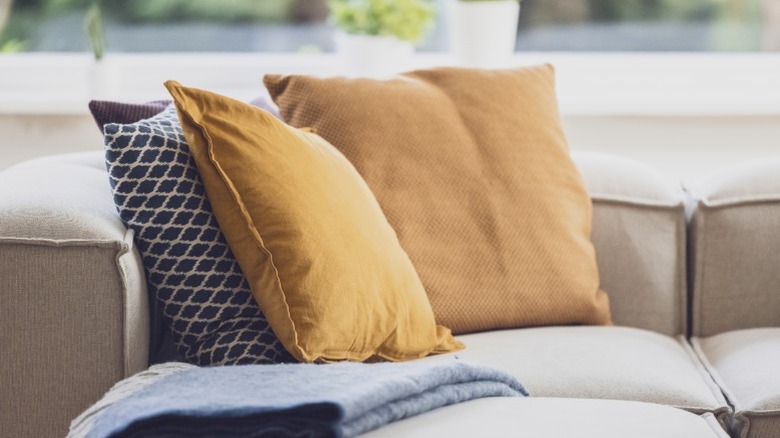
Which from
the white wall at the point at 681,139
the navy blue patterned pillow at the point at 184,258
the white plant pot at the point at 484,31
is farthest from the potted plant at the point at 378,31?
the navy blue patterned pillow at the point at 184,258

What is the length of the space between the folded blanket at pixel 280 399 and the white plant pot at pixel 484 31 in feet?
4.77

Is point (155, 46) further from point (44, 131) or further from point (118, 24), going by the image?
point (44, 131)

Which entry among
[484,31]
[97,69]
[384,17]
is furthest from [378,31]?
[97,69]

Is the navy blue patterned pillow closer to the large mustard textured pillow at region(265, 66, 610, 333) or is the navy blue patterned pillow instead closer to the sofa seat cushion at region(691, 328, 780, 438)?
the large mustard textured pillow at region(265, 66, 610, 333)

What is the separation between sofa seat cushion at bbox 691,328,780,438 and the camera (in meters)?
1.59

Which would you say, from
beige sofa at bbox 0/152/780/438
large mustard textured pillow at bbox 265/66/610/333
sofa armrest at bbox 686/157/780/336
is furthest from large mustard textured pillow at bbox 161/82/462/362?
sofa armrest at bbox 686/157/780/336

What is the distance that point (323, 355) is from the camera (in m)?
1.48

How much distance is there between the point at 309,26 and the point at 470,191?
1.21 metres

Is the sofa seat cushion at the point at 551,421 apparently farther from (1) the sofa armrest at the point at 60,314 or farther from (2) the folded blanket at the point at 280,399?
(1) the sofa armrest at the point at 60,314

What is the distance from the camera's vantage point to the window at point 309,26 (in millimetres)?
2941

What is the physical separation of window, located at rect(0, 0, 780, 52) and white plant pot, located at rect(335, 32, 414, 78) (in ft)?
0.98

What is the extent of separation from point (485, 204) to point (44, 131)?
1344mm

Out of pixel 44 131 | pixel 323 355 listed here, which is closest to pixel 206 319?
pixel 323 355

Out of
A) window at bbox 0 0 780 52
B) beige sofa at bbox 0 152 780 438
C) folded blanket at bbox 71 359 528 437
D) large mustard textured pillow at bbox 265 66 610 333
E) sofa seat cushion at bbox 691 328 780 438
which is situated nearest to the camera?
folded blanket at bbox 71 359 528 437
